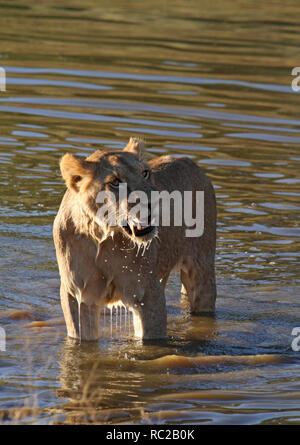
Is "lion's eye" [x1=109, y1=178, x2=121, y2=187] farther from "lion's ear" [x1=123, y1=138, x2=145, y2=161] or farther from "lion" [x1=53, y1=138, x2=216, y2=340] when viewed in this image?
"lion's ear" [x1=123, y1=138, x2=145, y2=161]

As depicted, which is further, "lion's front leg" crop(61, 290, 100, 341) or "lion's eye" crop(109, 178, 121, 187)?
"lion's front leg" crop(61, 290, 100, 341)

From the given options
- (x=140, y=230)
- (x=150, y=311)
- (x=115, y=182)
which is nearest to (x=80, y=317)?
(x=150, y=311)

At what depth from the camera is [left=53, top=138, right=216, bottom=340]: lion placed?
5621 millimetres

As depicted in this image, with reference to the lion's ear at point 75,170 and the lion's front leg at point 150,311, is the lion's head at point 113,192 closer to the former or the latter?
the lion's ear at point 75,170

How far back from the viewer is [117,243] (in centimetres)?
599

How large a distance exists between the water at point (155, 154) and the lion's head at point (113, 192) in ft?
3.09

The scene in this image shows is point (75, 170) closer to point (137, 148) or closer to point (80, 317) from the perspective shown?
point (137, 148)

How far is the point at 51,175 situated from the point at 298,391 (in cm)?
569

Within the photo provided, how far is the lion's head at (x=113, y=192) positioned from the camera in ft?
18.1

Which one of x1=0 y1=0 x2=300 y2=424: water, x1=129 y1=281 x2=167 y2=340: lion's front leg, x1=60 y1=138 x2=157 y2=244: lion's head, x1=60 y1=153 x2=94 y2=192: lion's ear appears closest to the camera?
x1=60 y1=138 x2=157 y2=244: lion's head

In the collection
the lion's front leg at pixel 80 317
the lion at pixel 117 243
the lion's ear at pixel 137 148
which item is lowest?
the lion's front leg at pixel 80 317

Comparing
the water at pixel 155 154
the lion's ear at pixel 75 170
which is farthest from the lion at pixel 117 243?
the water at pixel 155 154

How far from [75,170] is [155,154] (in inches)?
228

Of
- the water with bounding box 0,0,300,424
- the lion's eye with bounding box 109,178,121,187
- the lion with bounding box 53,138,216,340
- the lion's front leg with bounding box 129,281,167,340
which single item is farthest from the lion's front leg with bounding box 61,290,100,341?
the lion's eye with bounding box 109,178,121,187
